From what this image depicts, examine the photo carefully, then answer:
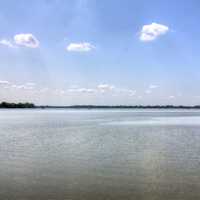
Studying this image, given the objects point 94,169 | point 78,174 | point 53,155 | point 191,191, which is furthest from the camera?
point 53,155

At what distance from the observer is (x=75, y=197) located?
359 inches

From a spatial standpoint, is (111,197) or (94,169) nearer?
(111,197)

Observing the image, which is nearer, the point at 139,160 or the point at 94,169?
the point at 94,169

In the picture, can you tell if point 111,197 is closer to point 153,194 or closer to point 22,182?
point 153,194

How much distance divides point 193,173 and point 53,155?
769cm

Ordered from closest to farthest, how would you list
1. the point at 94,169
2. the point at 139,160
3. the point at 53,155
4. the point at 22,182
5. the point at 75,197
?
the point at 75,197
the point at 22,182
the point at 94,169
the point at 139,160
the point at 53,155

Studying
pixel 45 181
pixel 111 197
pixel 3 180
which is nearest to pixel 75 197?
pixel 111 197

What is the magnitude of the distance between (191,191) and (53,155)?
29.0 feet

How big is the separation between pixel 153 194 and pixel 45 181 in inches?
153

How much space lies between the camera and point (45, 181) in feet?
35.9

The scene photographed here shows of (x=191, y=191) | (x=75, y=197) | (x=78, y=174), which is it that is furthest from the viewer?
(x=78, y=174)

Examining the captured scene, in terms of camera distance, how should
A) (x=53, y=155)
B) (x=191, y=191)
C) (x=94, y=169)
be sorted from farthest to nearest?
(x=53, y=155), (x=94, y=169), (x=191, y=191)

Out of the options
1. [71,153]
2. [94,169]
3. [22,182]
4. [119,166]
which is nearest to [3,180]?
[22,182]

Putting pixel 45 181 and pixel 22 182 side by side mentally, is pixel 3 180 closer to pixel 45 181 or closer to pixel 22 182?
pixel 22 182
